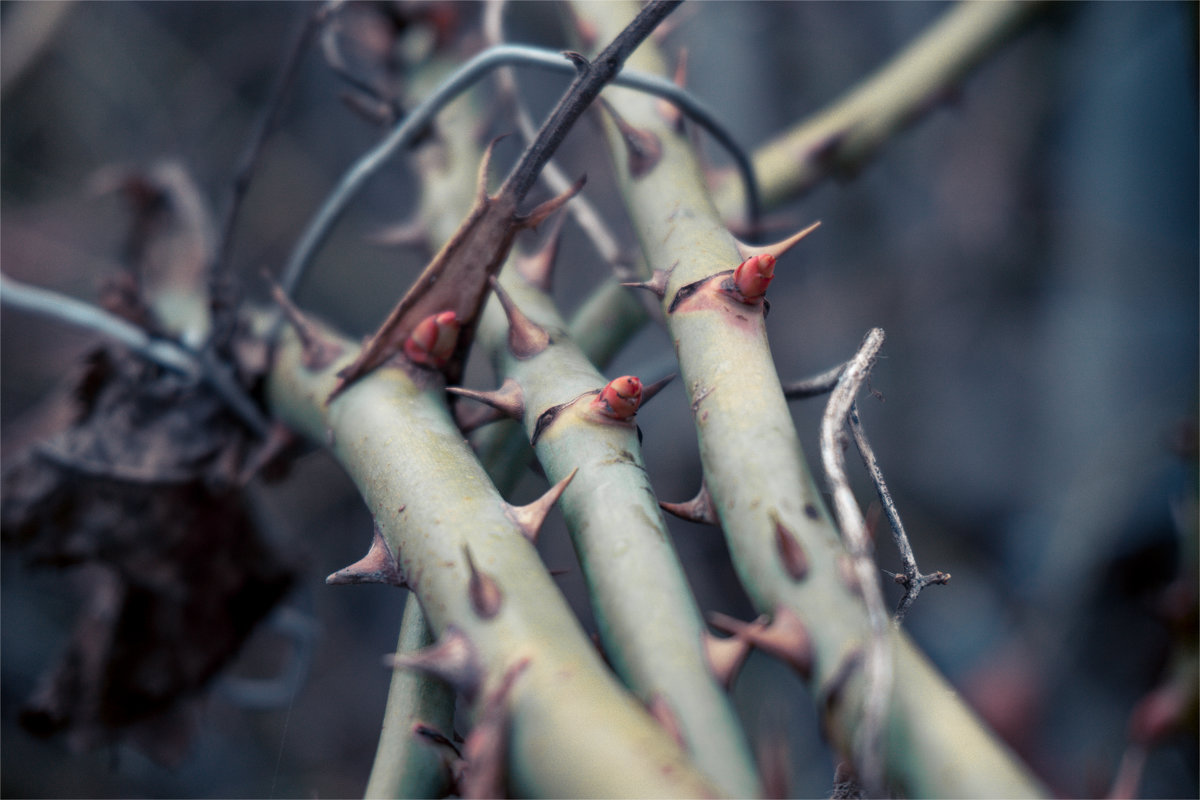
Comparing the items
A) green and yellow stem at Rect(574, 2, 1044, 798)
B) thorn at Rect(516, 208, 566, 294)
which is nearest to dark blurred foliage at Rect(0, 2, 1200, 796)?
thorn at Rect(516, 208, 566, 294)

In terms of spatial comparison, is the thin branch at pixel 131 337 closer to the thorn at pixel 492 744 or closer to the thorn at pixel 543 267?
the thorn at pixel 543 267

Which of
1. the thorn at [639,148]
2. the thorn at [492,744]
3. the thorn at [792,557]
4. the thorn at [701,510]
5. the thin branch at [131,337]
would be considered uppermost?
the thorn at [639,148]

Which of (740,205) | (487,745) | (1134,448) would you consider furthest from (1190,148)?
(487,745)

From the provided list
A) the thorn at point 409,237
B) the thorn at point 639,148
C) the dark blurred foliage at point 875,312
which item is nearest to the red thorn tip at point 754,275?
the thorn at point 639,148

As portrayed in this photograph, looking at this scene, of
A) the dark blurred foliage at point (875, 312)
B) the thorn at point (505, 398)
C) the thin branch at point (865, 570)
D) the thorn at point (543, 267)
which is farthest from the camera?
the dark blurred foliage at point (875, 312)

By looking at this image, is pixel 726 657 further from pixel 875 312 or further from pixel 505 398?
pixel 875 312

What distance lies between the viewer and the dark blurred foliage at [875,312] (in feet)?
2.14

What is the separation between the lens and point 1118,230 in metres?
0.70

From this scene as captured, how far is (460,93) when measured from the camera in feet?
1.36

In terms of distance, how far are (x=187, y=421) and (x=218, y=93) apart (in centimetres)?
49

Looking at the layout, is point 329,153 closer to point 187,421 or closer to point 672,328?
point 187,421

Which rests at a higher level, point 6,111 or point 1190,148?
point 1190,148

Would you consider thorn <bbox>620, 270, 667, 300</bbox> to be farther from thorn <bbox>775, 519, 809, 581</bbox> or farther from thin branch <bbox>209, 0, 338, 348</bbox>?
thin branch <bbox>209, 0, 338, 348</bbox>

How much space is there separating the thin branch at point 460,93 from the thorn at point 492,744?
281mm
